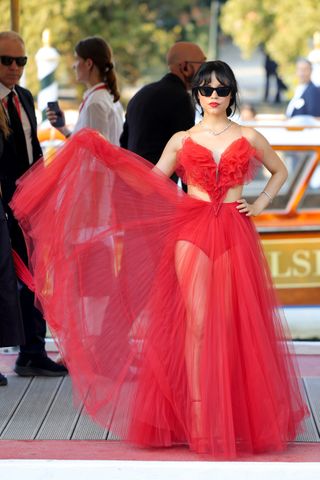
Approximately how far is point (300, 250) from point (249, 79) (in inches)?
1528

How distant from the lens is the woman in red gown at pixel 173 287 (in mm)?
5242

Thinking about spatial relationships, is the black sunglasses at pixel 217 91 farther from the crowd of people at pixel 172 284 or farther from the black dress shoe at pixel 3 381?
the black dress shoe at pixel 3 381

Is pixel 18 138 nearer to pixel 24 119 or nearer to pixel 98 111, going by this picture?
pixel 24 119

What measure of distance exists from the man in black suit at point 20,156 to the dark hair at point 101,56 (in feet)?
2.68

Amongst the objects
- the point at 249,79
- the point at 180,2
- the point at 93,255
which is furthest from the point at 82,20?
the point at 93,255

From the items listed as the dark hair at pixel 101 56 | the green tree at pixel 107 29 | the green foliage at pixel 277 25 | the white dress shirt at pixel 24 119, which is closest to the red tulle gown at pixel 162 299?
the white dress shirt at pixel 24 119

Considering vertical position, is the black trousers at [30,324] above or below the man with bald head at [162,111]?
below

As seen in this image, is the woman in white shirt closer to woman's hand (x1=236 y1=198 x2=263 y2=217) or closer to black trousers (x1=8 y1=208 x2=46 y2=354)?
black trousers (x1=8 y1=208 x2=46 y2=354)

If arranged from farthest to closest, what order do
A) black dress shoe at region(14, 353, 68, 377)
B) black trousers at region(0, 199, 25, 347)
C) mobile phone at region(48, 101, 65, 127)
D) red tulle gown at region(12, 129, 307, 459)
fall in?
mobile phone at region(48, 101, 65, 127) → black dress shoe at region(14, 353, 68, 377) → black trousers at region(0, 199, 25, 347) → red tulle gown at region(12, 129, 307, 459)

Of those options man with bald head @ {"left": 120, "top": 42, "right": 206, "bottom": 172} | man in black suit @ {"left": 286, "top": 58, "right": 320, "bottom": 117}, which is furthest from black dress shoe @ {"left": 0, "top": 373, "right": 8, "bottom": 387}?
man in black suit @ {"left": 286, "top": 58, "right": 320, "bottom": 117}

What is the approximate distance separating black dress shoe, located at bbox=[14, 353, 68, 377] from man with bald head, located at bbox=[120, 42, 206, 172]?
52.4 inches

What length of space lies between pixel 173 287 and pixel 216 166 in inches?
23.6

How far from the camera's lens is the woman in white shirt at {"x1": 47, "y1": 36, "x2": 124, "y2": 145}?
7340 millimetres

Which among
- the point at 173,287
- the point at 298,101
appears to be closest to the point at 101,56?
the point at 173,287
